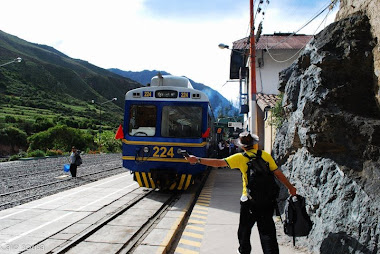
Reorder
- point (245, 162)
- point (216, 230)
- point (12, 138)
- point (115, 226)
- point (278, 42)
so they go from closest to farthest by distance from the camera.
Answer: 1. point (245, 162)
2. point (216, 230)
3. point (115, 226)
4. point (278, 42)
5. point (12, 138)

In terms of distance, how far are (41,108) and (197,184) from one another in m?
89.6

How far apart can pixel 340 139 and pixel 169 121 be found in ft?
20.2

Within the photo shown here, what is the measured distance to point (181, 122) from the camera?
1022cm

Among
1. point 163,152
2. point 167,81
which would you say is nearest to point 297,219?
point 163,152

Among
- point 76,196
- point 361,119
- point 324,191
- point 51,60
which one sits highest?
point 51,60

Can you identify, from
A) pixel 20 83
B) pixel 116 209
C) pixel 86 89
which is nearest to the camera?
pixel 116 209

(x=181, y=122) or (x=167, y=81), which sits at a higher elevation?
(x=167, y=81)

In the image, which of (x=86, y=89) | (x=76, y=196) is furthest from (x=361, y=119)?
(x=86, y=89)

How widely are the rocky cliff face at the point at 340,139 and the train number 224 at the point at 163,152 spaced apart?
4521 mm

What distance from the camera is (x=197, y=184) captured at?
13273 mm

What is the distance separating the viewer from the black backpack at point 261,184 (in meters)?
3.99

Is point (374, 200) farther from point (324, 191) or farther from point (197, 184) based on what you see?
point (197, 184)

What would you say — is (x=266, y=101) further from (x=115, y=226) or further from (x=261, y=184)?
(x=261, y=184)

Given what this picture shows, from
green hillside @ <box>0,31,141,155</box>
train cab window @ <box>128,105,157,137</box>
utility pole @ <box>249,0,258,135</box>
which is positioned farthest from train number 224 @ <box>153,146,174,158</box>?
green hillside @ <box>0,31,141,155</box>
